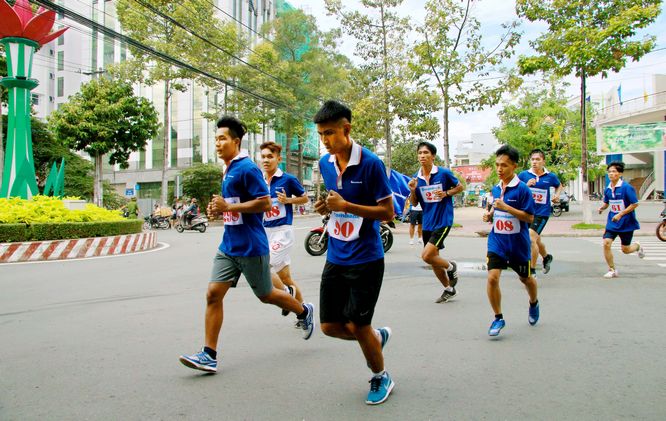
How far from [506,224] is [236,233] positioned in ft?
8.50

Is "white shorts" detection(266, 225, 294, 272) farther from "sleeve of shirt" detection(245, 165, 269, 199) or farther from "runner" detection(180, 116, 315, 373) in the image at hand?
→ "sleeve of shirt" detection(245, 165, 269, 199)

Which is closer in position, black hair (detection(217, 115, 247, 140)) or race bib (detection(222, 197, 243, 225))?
race bib (detection(222, 197, 243, 225))

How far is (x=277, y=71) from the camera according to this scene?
3503 cm

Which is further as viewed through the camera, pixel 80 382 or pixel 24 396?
pixel 80 382

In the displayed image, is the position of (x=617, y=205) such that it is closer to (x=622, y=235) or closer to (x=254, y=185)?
(x=622, y=235)

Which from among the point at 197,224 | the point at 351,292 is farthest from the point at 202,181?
the point at 351,292

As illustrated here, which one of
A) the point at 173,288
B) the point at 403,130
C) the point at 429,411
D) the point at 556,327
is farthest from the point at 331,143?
the point at 403,130

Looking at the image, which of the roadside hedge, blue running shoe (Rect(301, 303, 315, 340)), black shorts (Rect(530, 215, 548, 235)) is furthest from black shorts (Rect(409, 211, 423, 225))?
blue running shoe (Rect(301, 303, 315, 340))

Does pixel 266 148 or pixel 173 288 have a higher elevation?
pixel 266 148

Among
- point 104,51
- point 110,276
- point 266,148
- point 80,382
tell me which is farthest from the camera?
point 104,51

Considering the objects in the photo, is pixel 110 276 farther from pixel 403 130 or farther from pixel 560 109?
pixel 560 109

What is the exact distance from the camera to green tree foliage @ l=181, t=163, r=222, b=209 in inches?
1383

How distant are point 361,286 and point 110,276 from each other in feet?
23.3

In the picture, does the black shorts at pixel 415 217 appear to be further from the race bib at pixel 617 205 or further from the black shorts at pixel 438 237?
the black shorts at pixel 438 237
